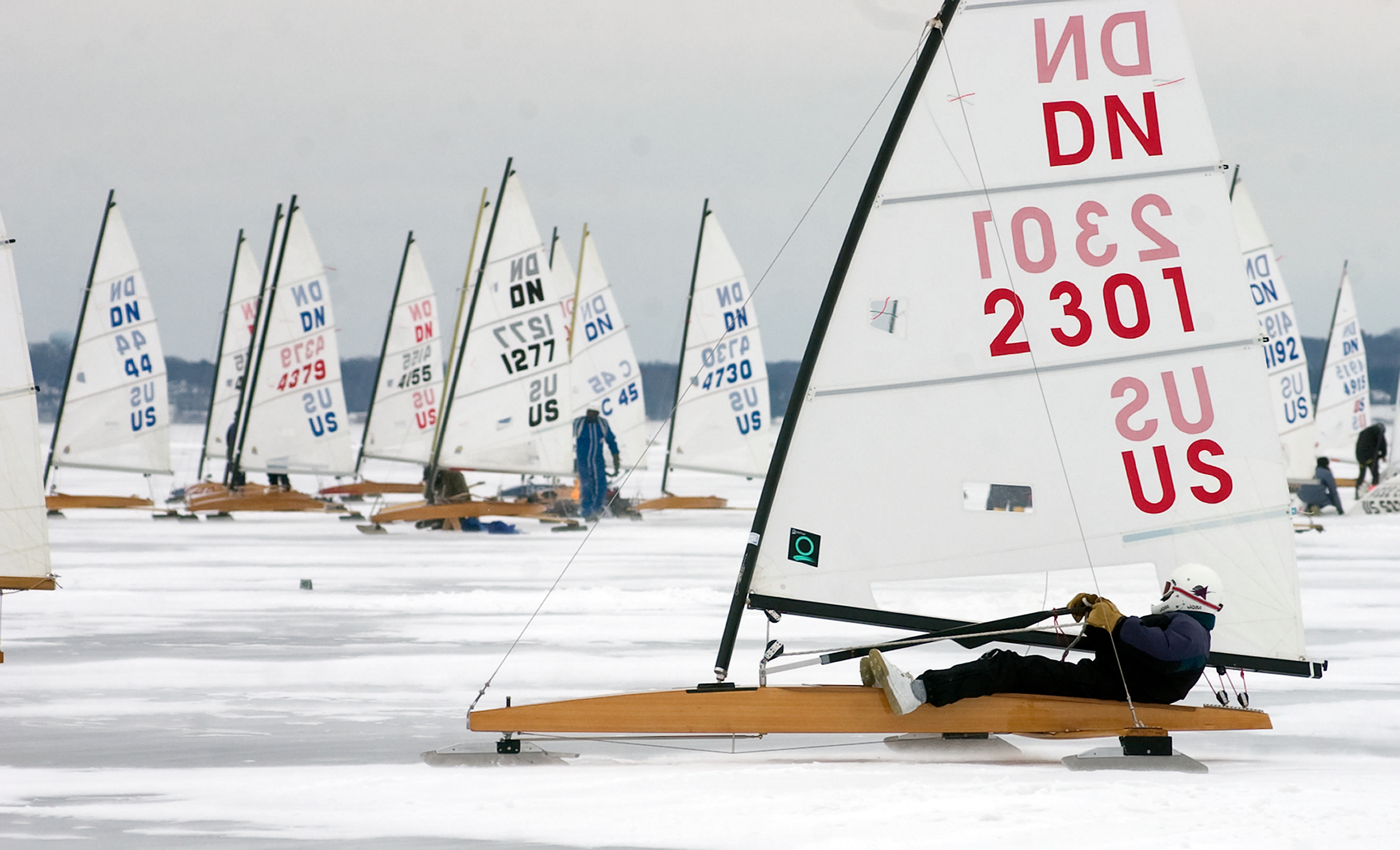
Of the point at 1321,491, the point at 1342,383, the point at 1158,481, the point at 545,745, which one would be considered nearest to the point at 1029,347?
the point at 1158,481

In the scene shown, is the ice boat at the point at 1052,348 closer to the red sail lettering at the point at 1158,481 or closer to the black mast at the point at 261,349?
the red sail lettering at the point at 1158,481

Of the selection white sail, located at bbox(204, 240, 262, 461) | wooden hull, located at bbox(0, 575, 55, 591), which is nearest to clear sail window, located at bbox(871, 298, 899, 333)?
wooden hull, located at bbox(0, 575, 55, 591)

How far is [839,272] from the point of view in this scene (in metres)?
6.00

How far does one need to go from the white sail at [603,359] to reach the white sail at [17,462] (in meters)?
17.4

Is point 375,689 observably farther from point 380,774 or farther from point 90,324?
point 90,324

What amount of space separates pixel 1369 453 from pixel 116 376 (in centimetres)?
1751

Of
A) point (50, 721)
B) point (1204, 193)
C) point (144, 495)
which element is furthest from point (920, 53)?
point (144, 495)

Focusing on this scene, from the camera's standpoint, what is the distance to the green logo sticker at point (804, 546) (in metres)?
5.93

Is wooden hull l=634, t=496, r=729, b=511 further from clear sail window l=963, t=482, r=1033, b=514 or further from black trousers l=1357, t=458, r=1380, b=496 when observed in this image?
clear sail window l=963, t=482, r=1033, b=514

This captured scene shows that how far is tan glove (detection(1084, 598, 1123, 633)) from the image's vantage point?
5426 millimetres

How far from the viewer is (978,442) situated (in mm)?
6070

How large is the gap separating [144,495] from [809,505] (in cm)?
2716

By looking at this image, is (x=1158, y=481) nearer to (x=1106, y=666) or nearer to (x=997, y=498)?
(x=997, y=498)

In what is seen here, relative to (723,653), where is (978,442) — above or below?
above
